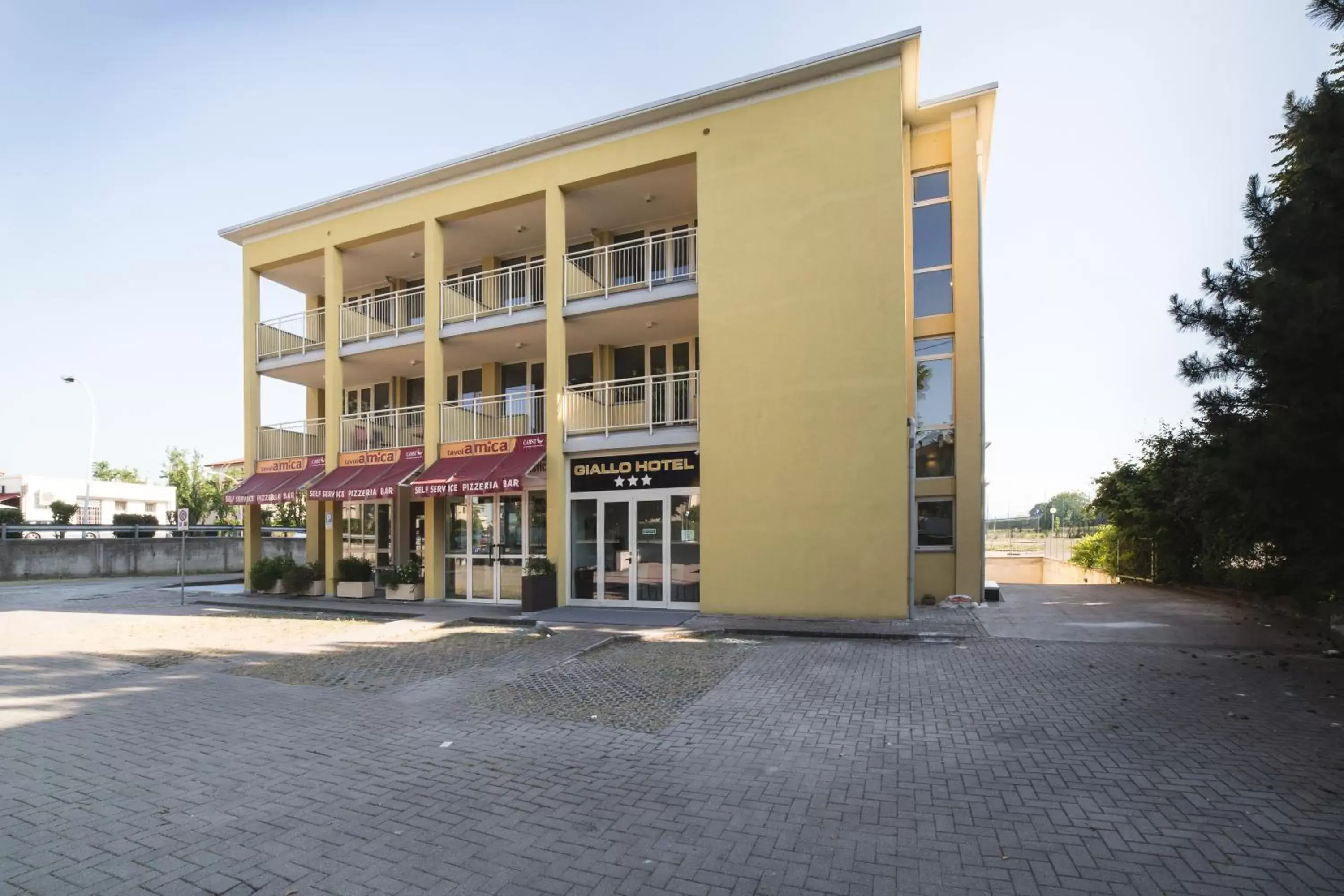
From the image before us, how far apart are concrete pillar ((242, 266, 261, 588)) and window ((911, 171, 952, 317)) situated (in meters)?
17.4

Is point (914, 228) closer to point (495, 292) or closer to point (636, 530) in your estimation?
point (636, 530)

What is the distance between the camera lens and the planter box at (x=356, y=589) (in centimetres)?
1673

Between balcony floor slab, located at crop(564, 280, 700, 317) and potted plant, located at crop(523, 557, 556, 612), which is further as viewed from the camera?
balcony floor slab, located at crop(564, 280, 700, 317)

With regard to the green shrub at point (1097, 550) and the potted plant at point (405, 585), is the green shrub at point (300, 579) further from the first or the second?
the green shrub at point (1097, 550)

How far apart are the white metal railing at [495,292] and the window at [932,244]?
8226mm

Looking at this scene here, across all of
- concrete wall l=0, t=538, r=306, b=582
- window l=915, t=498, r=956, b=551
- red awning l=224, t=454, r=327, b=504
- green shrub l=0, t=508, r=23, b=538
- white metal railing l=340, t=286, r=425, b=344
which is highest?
white metal railing l=340, t=286, r=425, b=344

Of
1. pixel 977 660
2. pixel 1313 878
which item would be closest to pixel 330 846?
pixel 1313 878

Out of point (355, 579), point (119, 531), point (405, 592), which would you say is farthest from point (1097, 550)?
point (119, 531)

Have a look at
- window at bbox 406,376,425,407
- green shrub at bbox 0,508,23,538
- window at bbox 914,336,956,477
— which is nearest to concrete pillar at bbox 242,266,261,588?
window at bbox 406,376,425,407

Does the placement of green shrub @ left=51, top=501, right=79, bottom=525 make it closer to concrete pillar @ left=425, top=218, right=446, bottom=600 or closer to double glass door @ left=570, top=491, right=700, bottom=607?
concrete pillar @ left=425, top=218, right=446, bottom=600

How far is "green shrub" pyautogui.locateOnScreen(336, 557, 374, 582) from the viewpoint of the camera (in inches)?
662

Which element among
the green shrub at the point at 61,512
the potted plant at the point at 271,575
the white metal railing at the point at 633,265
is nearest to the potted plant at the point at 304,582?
the potted plant at the point at 271,575

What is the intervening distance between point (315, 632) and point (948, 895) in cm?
1173

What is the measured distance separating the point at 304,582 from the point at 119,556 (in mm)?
12031
